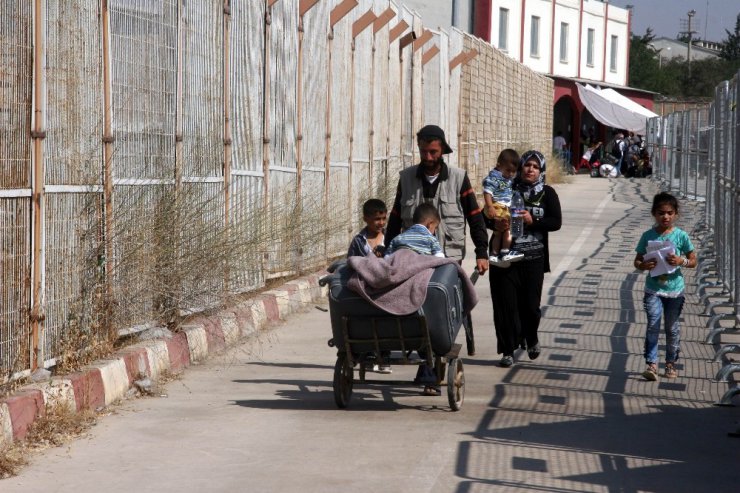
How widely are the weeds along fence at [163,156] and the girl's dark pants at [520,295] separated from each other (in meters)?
2.28

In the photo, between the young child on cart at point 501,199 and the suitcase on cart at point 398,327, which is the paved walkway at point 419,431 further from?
the young child on cart at point 501,199

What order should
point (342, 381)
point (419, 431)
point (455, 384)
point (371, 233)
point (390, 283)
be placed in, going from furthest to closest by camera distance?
point (371, 233)
point (342, 381)
point (455, 384)
point (390, 283)
point (419, 431)

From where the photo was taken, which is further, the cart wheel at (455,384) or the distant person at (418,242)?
the distant person at (418,242)

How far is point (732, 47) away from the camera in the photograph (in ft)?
429

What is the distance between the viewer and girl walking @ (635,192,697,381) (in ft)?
32.3

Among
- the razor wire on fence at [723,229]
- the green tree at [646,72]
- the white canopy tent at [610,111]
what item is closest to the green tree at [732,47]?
the green tree at [646,72]

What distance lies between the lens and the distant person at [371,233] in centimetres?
936

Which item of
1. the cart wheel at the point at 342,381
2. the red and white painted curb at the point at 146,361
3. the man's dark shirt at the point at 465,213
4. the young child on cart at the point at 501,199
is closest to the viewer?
the red and white painted curb at the point at 146,361

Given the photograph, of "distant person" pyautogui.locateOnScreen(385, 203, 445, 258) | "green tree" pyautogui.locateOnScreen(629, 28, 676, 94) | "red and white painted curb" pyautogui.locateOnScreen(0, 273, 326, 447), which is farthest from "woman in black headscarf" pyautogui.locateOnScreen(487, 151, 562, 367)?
"green tree" pyautogui.locateOnScreen(629, 28, 676, 94)

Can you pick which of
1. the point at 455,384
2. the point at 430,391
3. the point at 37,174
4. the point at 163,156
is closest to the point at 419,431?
the point at 455,384

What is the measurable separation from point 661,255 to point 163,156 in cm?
409

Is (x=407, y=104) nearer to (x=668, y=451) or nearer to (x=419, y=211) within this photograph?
(x=419, y=211)

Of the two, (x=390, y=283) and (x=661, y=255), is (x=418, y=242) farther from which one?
(x=661, y=255)

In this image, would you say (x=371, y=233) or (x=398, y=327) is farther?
(x=371, y=233)
